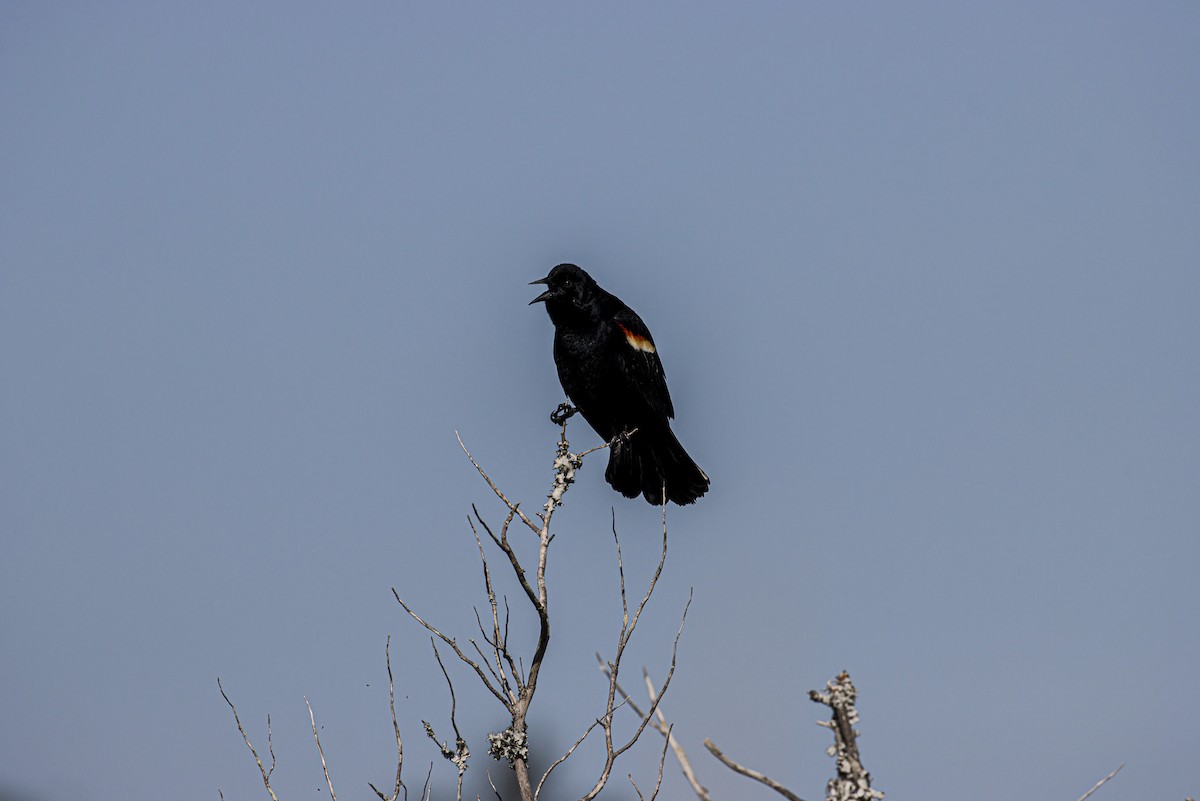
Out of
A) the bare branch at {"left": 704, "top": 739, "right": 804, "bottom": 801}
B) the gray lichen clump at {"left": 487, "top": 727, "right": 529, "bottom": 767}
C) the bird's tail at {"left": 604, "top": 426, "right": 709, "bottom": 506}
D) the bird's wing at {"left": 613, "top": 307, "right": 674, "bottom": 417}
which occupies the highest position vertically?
the bird's wing at {"left": 613, "top": 307, "right": 674, "bottom": 417}

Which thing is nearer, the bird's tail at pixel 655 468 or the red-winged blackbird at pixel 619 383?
the red-winged blackbird at pixel 619 383

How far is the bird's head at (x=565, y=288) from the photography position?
7.62 metres

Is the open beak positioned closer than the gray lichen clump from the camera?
No

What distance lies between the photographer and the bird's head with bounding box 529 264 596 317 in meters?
7.62

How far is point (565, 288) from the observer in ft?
25.0

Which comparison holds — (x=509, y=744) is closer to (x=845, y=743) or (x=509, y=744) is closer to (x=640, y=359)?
(x=845, y=743)

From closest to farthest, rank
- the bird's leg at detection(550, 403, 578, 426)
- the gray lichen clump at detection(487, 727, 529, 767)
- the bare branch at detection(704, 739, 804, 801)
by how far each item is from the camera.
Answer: the bare branch at detection(704, 739, 804, 801) < the gray lichen clump at detection(487, 727, 529, 767) < the bird's leg at detection(550, 403, 578, 426)

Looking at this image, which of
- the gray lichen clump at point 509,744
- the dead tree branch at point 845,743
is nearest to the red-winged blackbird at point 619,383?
the gray lichen clump at point 509,744

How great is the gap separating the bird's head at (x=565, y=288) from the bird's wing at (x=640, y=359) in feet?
0.80

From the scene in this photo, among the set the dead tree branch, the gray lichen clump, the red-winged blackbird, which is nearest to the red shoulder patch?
the red-winged blackbird

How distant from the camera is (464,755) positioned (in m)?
4.03

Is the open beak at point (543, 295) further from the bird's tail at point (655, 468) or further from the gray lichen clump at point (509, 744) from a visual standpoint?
the gray lichen clump at point (509, 744)

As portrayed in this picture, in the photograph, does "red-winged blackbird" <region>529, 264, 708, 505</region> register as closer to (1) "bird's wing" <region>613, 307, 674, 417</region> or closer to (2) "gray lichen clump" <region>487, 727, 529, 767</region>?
(1) "bird's wing" <region>613, 307, 674, 417</region>

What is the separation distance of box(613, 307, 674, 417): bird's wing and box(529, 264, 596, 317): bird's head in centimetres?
24
